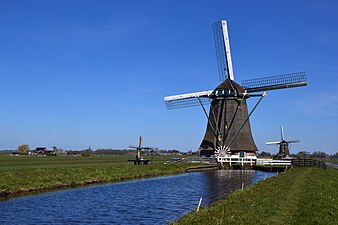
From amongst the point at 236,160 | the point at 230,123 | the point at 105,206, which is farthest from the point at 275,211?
the point at 230,123

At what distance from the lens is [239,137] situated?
57594mm

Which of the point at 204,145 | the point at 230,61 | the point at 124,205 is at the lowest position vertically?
the point at 124,205

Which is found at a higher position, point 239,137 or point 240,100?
point 240,100

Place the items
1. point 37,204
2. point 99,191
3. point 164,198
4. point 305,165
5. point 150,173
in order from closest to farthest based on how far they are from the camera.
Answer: point 37,204, point 164,198, point 99,191, point 150,173, point 305,165

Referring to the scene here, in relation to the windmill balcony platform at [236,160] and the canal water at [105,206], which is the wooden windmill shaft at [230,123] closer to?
the windmill balcony platform at [236,160]

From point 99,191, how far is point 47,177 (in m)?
5.74

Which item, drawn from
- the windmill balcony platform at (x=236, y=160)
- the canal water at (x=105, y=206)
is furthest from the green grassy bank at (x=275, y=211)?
the windmill balcony platform at (x=236, y=160)

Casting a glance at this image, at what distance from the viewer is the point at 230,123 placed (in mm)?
57438

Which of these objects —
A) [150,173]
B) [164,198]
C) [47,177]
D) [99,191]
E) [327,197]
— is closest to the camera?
[327,197]

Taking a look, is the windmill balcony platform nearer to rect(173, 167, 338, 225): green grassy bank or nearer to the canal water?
the canal water

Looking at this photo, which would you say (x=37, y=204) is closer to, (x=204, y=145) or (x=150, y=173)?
(x=150, y=173)

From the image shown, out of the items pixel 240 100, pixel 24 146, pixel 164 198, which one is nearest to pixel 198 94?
pixel 240 100

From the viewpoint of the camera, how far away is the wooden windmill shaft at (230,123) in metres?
57.3

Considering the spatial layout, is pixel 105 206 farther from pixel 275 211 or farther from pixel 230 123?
pixel 230 123
